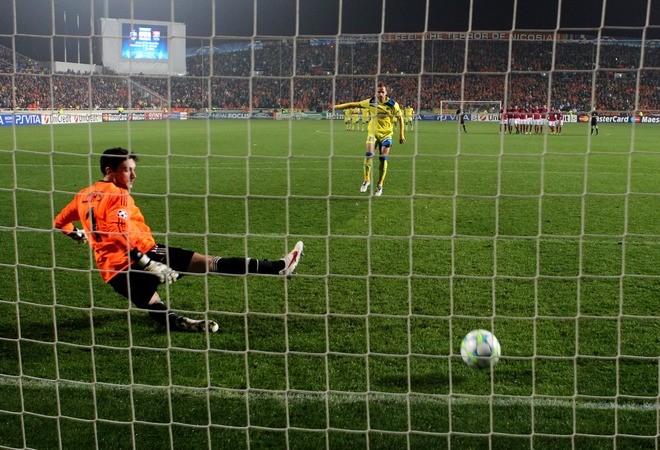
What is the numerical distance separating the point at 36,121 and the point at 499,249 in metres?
26.8

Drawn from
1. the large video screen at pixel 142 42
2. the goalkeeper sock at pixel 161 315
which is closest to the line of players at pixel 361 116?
the large video screen at pixel 142 42

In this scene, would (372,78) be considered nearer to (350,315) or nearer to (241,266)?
(241,266)

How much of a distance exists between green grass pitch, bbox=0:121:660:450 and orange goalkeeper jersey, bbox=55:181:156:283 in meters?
0.30

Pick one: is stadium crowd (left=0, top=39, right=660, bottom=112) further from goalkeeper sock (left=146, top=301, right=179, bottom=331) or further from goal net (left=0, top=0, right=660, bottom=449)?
goalkeeper sock (left=146, top=301, right=179, bottom=331)

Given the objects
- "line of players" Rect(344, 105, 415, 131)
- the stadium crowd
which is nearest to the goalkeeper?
the stadium crowd

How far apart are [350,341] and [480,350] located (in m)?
0.93

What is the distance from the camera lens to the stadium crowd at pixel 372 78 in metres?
3.74

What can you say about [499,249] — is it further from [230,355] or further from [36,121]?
[36,121]

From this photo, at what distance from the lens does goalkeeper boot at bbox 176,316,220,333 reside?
440 centimetres

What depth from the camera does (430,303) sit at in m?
5.01

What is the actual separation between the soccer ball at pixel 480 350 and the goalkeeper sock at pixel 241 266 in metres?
1.73

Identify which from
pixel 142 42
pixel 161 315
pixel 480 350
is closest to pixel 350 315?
pixel 480 350

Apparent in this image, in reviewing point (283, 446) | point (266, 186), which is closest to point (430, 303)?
point (283, 446)

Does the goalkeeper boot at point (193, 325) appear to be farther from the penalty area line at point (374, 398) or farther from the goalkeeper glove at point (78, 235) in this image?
the goalkeeper glove at point (78, 235)
